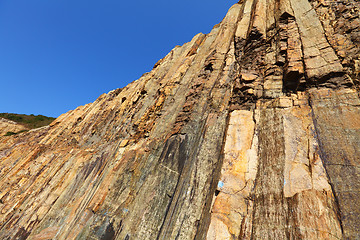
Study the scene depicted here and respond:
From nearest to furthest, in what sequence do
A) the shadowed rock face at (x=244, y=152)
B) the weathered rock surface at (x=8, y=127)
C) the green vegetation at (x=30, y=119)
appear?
the shadowed rock face at (x=244, y=152)
the weathered rock surface at (x=8, y=127)
the green vegetation at (x=30, y=119)

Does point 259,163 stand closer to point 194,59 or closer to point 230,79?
point 230,79

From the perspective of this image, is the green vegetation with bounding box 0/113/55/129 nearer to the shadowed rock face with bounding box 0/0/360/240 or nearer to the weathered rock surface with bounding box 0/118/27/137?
the weathered rock surface with bounding box 0/118/27/137

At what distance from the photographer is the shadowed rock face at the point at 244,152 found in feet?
14.9

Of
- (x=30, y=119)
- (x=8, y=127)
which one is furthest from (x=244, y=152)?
(x=30, y=119)

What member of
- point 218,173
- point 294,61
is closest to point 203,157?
point 218,173

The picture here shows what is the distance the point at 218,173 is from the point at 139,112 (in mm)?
8274

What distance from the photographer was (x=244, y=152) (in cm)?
605

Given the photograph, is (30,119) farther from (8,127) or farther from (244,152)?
(244,152)

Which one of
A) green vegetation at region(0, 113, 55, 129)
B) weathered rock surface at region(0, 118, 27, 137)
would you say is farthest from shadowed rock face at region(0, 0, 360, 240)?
green vegetation at region(0, 113, 55, 129)

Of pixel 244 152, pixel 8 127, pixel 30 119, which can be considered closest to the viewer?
pixel 244 152

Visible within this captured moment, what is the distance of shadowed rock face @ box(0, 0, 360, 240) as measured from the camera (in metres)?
4.55

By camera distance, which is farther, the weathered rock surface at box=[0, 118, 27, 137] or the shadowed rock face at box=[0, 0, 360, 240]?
the weathered rock surface at box=[0, 118, 27, 137]

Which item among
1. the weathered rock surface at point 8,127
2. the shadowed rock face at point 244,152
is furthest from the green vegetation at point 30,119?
the shadowed rock face at point 244,152

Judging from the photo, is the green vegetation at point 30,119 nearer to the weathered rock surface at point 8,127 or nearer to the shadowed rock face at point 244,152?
the weathered rock surface at point 8,127
